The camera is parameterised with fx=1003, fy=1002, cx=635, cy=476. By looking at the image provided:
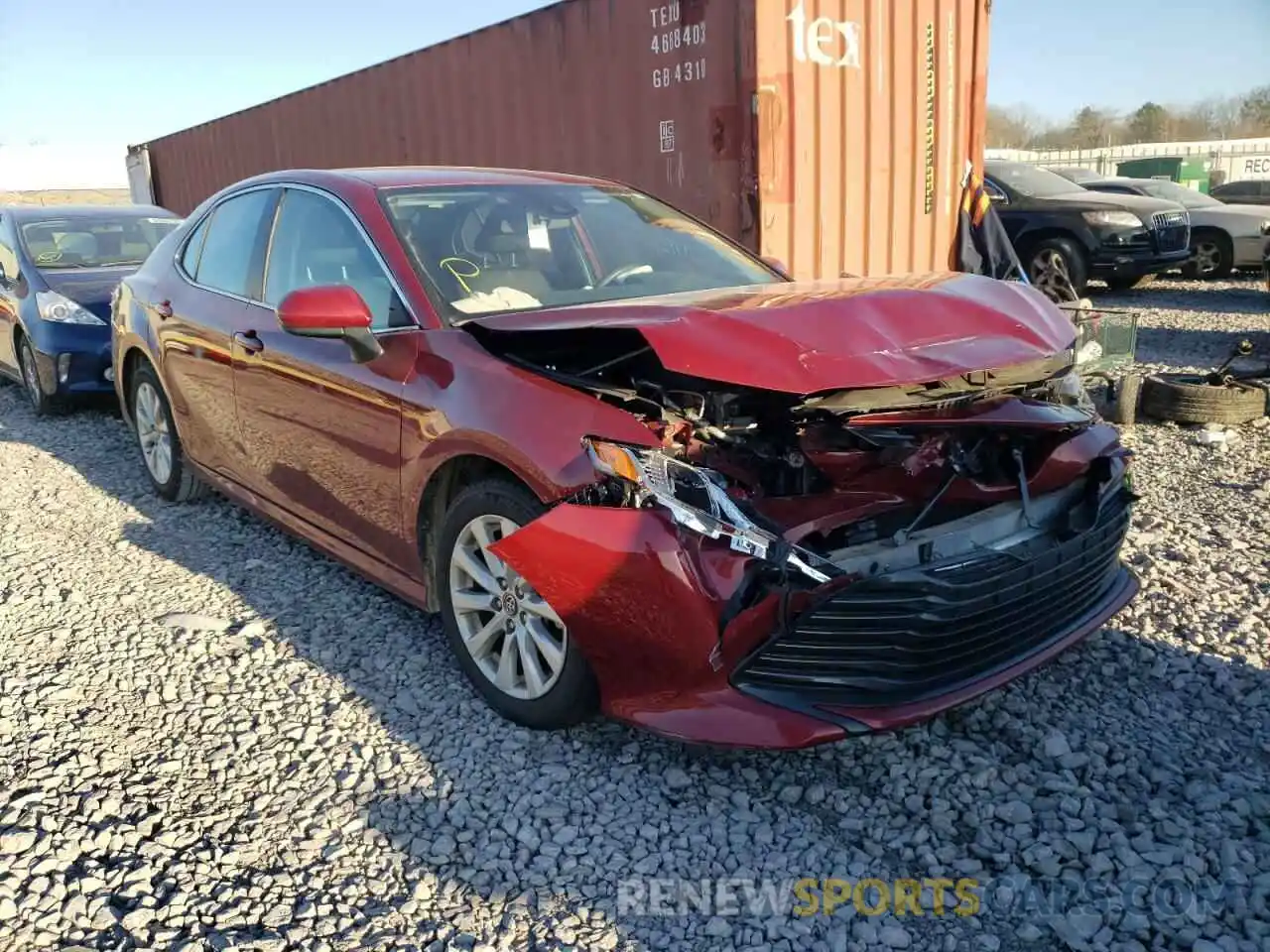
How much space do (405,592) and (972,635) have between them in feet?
5.82

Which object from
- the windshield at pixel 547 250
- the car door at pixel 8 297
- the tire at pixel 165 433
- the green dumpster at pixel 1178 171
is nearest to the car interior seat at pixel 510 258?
the windshield at pixel 547 250

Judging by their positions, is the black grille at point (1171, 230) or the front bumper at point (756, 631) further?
the black grille at point (1171, 230)

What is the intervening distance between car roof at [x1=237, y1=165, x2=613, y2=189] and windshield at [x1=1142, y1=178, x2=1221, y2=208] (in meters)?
A: 13.0

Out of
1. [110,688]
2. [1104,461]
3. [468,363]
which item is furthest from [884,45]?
[110,688]

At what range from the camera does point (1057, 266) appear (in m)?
11.6

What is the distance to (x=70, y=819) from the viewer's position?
2529mm

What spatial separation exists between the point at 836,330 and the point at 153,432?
158 inches

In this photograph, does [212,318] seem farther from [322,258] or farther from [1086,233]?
[1086,233]

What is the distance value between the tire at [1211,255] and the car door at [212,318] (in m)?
13.3

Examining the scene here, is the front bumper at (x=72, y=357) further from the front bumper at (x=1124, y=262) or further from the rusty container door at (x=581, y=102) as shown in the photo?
the front bumper at (x=1124, y=262)

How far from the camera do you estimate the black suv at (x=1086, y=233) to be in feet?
37.8

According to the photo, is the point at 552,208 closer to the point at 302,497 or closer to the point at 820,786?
the point at 302,497

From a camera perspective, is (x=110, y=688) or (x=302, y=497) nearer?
(x=110, y=688)

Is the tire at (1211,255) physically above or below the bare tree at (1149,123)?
below
